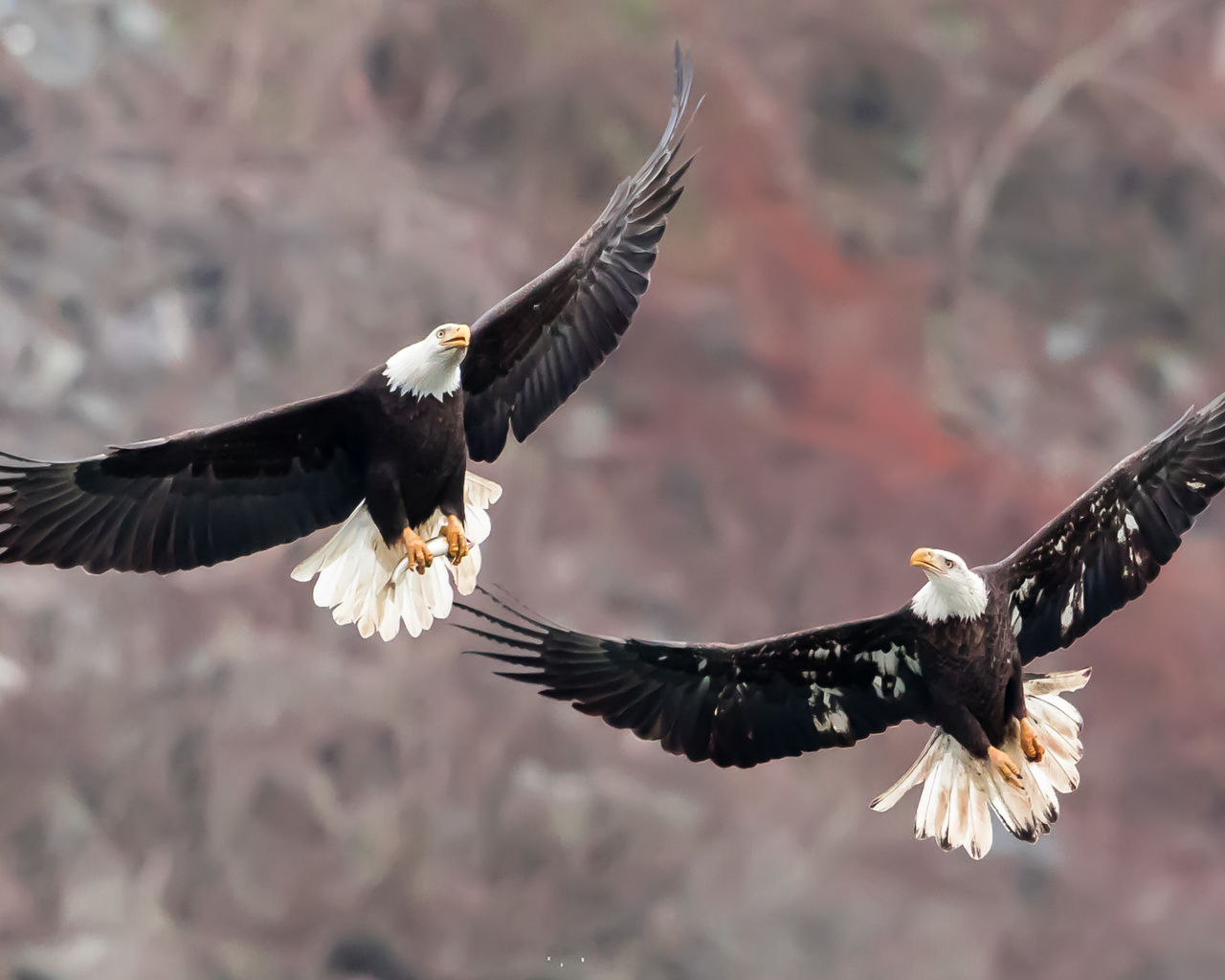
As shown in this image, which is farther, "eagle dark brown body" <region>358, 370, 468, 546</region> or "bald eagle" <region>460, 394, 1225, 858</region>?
"bald eagle" <region>460, 394, 1225, 858</region>

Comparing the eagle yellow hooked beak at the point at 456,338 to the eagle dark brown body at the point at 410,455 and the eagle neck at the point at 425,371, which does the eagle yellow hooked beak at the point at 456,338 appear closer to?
the eagle neck at the point at 425,371

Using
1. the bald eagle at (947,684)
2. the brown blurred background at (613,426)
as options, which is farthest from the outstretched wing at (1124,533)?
the brown blurred background at (613,426)

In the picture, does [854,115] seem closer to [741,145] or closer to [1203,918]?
[741,145]

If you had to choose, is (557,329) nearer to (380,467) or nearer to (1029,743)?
(380,467)

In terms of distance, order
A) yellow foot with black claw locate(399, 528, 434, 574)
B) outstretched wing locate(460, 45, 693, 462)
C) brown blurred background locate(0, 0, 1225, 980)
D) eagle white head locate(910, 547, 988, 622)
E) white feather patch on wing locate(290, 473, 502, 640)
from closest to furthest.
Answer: eagle white head locate(910, 547, 988, 622) < yellow foot with black claw locate(399, 528, 434, 574) < white feather patch on wing locate(290, 473, 502, 640) < outstretched wing locate(460, 45, 693, 462) < brown blurred background locate(0, 0, 1225, 980)

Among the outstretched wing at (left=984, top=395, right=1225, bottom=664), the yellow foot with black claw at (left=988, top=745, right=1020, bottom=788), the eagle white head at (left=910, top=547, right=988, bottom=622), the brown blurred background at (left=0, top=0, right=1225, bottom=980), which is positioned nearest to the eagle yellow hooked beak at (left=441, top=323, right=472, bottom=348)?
the eagle white head at (left=910, top=547, right=988, bottom=622)

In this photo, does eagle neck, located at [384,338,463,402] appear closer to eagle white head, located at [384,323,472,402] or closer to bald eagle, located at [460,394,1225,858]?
eagle white head, located at [384,323,472,402]

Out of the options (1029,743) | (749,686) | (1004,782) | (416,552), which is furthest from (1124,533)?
(416,552)
